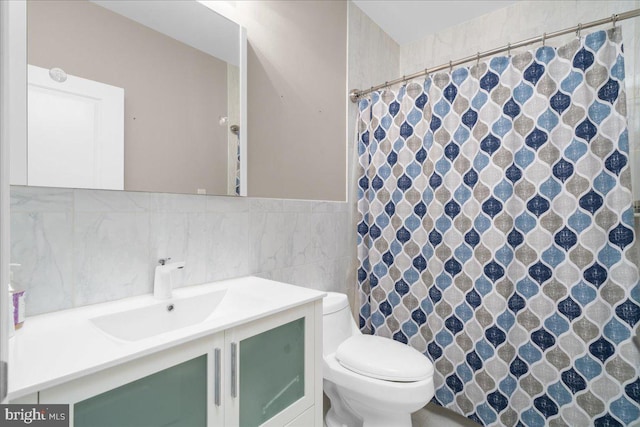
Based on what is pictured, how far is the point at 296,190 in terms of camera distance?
165 cm

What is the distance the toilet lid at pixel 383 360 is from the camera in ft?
4.18

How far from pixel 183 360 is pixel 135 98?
84 cm

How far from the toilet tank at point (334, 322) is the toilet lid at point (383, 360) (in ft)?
0.13

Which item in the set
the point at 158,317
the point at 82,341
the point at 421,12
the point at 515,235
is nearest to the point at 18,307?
the point at 82,341

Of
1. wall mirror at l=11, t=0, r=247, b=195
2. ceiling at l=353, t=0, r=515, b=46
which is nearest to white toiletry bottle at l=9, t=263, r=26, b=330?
wall mirror at l=11, t=0, r=247, b=195

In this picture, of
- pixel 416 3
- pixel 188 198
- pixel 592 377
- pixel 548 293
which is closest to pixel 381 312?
pixel 548 293

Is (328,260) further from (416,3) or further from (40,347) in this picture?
(416,3)

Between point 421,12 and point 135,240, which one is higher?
point 421,12

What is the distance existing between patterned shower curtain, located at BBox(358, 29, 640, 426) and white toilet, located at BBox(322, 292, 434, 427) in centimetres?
39

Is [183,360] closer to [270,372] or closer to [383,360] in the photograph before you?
[270,372]

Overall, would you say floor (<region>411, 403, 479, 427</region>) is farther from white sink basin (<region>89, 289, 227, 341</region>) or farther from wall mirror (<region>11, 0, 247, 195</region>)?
wall mirror (<region>11, 0, 247, 195</region>)

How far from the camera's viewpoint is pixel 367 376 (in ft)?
4.29

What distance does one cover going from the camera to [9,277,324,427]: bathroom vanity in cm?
59

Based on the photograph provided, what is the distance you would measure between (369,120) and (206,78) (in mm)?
1069
